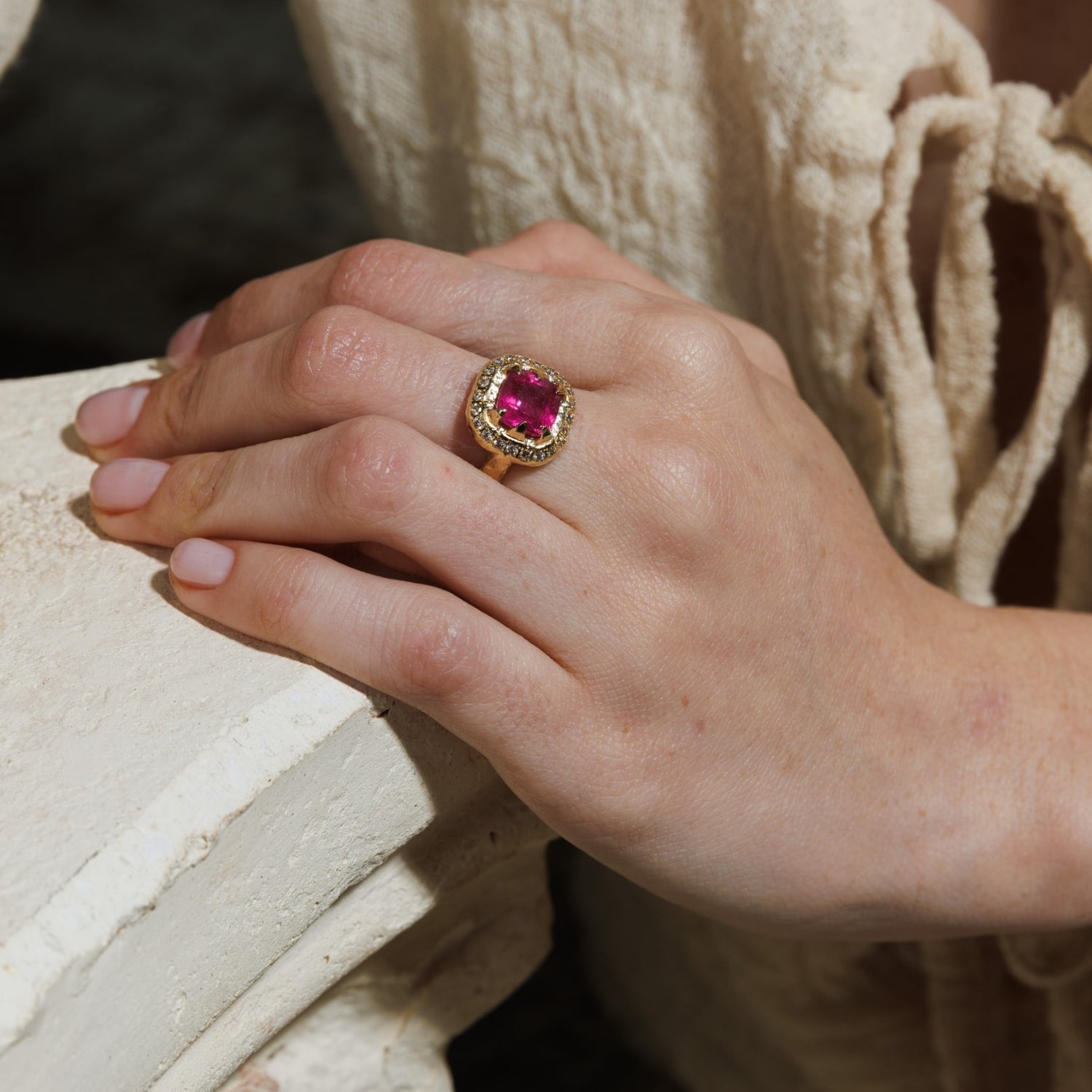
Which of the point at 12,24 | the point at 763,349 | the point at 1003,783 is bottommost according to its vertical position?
the point at 1003,783

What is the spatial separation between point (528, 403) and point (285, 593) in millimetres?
135

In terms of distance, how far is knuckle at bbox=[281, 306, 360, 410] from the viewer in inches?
20.5

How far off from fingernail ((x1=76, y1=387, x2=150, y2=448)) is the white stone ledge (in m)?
0.03

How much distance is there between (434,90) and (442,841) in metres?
0.59

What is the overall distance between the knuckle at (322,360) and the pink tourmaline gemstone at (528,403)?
0.24 ft

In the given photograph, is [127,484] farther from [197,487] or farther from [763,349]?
[763,349]

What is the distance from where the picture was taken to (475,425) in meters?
0.51

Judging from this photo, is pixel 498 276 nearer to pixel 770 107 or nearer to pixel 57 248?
pixel 770 107

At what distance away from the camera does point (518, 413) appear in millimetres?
504

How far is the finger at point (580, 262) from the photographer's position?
665 millimetres

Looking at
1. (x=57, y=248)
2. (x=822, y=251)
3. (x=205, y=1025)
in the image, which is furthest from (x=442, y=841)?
(x=57, y=248)

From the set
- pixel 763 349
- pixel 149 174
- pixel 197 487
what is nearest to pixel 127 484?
pixel 197 487

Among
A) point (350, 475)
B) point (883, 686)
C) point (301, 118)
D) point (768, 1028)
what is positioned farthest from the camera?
point (301, 118)

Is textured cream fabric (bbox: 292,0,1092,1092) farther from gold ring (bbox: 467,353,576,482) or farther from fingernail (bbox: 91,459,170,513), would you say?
fingernail (bbox: 91,459,170,513)
